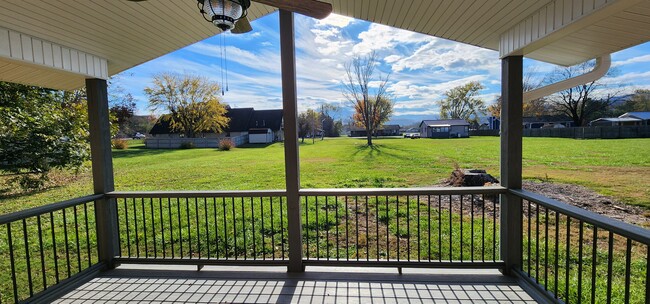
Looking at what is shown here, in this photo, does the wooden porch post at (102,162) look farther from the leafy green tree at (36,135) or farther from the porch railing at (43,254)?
the leafy green tree at (36,135)

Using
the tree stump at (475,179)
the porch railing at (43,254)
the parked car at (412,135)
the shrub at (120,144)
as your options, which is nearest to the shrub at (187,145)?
the shrub at (120,144)

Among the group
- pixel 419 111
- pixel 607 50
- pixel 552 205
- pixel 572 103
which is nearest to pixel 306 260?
pixel 552 205

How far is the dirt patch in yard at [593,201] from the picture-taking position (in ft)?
13.8

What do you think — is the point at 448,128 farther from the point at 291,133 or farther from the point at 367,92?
the point at 291,133

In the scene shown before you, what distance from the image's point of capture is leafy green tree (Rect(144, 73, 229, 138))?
13180 millimetres

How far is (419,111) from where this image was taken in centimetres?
780

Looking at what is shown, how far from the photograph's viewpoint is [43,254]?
8.30 ft

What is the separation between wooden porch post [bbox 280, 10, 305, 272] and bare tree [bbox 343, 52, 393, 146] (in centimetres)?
724

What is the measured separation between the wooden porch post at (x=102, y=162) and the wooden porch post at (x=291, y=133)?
1975 mm

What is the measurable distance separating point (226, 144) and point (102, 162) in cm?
917

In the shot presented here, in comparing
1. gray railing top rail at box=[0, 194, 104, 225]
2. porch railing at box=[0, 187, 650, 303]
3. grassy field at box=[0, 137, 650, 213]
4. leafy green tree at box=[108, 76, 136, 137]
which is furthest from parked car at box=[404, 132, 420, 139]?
leafy green tree at box=[108, 76, 136, 137]

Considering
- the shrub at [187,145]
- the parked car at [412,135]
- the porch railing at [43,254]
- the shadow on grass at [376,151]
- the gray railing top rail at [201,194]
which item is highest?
the parked car at [412,135]

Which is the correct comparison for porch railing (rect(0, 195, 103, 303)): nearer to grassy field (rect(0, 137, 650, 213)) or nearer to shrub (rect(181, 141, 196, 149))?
grassy field (rect(0, 137, 650, 213))

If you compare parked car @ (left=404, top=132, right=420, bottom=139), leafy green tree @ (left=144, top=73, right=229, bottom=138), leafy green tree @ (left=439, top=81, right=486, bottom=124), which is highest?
leafy green tree @ (left=144, top=73, right=229, bottom=138)
